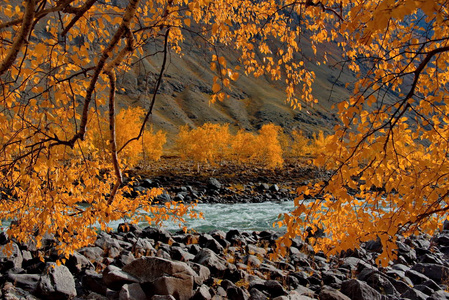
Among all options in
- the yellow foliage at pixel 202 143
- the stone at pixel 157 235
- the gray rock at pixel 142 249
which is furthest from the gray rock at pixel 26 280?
the yellow foliage at pixel 202 143

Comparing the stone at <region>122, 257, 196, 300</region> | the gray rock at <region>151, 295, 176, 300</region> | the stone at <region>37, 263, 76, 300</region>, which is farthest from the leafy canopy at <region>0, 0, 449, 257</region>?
the gray rock at <region>151, 295, 176, 300</region>

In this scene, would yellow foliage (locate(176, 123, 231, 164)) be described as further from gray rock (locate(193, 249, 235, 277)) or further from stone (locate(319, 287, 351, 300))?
stone (locate(319, 287, 351, 300))

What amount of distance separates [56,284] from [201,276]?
3.32m

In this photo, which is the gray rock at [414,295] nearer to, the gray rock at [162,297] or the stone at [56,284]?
the gray rock at [162,297]

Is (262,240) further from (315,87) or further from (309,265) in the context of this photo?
A: (315,87)

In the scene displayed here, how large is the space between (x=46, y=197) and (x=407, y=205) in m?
4.84

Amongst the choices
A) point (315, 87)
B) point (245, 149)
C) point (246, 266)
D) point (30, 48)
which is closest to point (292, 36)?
point (30, 48)

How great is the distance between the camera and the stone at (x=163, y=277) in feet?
21.5

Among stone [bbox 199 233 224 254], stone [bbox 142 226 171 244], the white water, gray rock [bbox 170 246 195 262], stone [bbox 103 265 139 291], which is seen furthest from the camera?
the white water

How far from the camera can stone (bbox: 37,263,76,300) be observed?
6.47 metres

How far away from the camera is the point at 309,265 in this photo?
1104cm

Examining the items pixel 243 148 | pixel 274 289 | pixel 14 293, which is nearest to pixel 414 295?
pixel 274 289

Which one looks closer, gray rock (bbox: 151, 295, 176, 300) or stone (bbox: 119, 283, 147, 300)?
gray rock (bbox: 151, 295, 176, 300)

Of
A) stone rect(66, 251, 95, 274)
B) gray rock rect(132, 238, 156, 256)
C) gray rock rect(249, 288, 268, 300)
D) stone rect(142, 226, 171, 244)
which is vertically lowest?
stone rect(142, 226, 171, 244)
